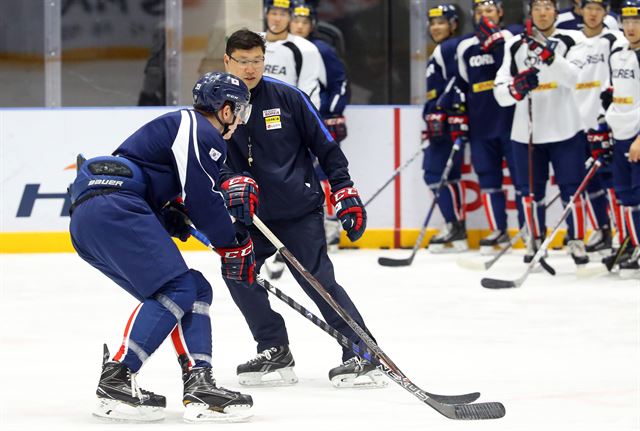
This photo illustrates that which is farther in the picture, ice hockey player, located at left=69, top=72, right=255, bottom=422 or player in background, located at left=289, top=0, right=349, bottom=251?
player in background, located at left=289, top=0, right=349, bottom=251

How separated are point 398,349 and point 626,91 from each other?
2407 millimetres

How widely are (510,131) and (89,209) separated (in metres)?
4.81

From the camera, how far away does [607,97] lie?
7.06 m

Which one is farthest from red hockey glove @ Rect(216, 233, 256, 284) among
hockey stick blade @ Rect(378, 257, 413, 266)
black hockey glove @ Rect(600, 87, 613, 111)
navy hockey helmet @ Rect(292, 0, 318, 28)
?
navy hockey helmet @ Rect(292, 0, 318, 28)

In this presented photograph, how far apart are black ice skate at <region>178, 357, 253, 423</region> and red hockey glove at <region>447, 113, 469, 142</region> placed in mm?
4656

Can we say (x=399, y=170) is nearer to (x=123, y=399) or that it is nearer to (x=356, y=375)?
(x=356, y=375)

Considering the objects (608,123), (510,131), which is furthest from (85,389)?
(510,131)

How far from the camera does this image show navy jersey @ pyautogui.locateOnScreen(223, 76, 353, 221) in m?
4.47

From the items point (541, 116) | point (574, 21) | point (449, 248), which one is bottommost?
point (449, 248)

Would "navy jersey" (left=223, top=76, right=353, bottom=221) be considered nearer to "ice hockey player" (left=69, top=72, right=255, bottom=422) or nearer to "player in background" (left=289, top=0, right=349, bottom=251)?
"ice hockey player" (left=69, top=72, right=255, bottom=422)

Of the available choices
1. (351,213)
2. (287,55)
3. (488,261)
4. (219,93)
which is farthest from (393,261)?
(219,93)

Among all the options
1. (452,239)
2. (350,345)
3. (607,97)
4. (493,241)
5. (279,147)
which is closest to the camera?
(350,345)

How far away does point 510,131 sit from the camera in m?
8.22

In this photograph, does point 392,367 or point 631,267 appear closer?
point 392,367
